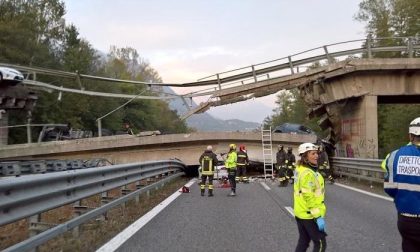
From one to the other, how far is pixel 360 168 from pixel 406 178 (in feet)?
52.8

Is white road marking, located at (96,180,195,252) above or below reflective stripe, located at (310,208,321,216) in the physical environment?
below

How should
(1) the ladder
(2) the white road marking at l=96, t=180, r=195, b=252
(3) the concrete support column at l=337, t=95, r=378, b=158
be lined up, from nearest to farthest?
(2) the white road marking at l=96, t=180, r=195, b=252 < (3) the concrete support column at l=337, t=95, r=378, b=158 < (1) the ladder

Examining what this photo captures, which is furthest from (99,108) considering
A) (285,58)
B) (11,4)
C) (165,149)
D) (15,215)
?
(15,215)

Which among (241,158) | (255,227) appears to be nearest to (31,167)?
(241,158)

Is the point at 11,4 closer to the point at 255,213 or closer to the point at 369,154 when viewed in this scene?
the point at 369,154

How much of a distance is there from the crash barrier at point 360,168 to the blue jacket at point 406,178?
12955 mm

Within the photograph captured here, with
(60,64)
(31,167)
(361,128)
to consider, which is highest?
(60,64)

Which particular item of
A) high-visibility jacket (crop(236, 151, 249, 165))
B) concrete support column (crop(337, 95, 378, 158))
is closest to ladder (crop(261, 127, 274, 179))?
concrete support column (crop(337, 95, 378, 158))

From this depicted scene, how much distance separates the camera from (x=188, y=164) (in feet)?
108

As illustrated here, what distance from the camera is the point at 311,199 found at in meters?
5.54

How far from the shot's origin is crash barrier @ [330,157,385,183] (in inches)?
706

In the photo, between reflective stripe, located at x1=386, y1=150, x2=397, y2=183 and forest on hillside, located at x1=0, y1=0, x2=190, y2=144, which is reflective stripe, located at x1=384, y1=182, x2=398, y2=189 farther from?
forest on hillside, located at x1=0, y1=0, x2=190, y2=144

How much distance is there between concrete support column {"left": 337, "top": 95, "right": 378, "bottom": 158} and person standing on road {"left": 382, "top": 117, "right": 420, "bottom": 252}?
18958 mm

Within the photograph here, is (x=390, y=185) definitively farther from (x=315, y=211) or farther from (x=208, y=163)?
(x=208, y=163)
